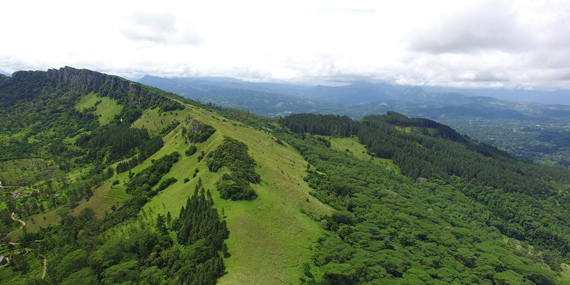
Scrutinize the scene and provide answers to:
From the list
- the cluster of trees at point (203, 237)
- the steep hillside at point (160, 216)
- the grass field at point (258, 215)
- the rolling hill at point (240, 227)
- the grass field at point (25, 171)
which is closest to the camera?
the cluster of trees at point (203, 237)

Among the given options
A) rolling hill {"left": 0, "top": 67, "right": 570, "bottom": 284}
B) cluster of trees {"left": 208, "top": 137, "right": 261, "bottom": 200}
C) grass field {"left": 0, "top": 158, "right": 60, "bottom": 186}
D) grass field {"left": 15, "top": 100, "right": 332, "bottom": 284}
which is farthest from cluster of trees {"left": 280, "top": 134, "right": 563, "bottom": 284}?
grass field {"left": 0, "top": 158, "right": 60, "bottom": 186}

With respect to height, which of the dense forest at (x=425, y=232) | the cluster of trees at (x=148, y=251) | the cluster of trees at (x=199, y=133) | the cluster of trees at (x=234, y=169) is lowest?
the dense forest at (x=425, y=232)

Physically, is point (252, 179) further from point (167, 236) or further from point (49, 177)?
point (49, 177)

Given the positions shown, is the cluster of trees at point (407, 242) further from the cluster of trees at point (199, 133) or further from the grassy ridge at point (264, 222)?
the cluster of trees at point (199, 133)

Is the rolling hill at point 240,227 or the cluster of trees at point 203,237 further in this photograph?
the rolling hill at point 240,227

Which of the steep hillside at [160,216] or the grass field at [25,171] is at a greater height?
the steep hillside at [160,216]

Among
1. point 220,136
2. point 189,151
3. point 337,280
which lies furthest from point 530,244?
point 189,151

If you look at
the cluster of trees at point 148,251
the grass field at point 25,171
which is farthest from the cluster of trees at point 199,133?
the grass field at point 25,171
